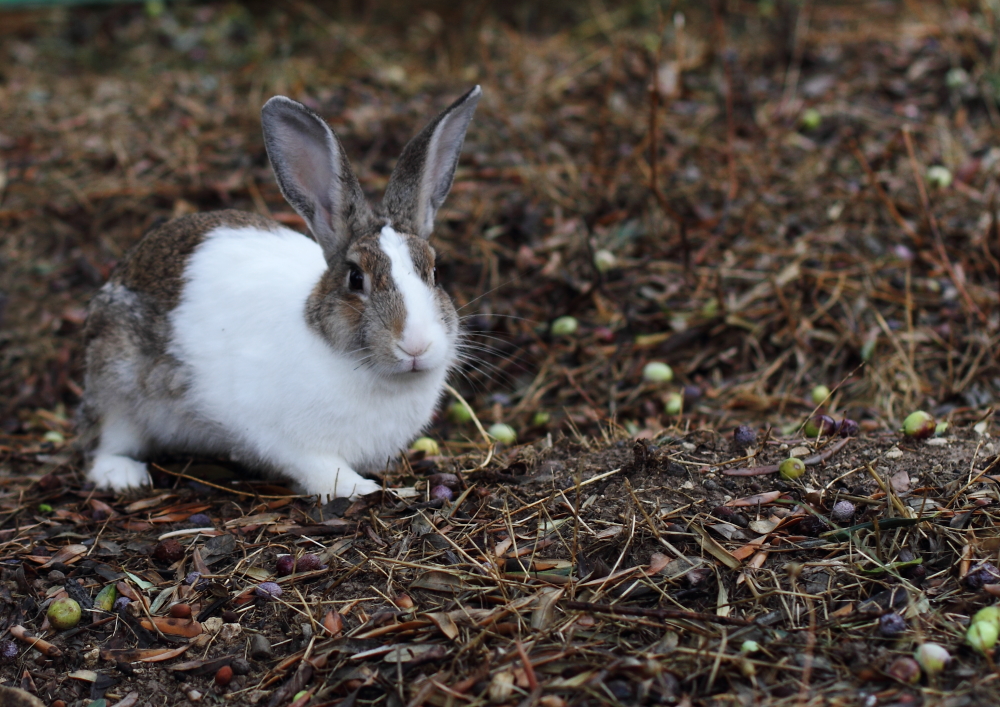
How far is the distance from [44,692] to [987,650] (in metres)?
3.19

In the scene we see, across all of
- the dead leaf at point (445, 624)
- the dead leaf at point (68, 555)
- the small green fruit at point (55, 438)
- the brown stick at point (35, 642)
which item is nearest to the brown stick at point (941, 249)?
the dead leaf at point (445, 624)

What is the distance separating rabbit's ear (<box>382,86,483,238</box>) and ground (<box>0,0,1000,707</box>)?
22.1 inches

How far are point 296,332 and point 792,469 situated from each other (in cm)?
237

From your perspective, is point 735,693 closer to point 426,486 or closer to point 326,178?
point 426,486

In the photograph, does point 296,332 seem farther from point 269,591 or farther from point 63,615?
point 63,615

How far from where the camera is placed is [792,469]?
155 inches

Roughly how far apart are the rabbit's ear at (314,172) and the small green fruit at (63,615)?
1.90 metres

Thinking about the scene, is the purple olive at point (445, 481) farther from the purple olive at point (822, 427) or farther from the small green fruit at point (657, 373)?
the purple olive at point (822, 427)

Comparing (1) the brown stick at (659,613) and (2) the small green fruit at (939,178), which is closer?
(1) the brown stick at (659,613)

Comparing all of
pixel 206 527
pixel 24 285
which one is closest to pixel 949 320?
pixel 206 527

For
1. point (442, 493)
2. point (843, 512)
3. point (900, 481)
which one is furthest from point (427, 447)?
point (900, 481)

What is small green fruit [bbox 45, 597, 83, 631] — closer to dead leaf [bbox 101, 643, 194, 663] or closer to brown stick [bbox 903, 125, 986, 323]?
dead leaf [bbox 101, 643, 194, 663]

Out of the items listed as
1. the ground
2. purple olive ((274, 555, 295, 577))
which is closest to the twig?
the ground

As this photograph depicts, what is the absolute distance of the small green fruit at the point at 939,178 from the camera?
626 cm
